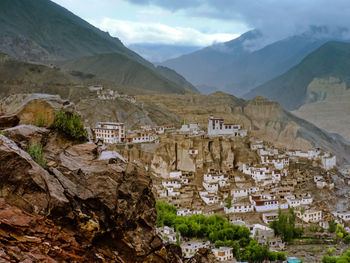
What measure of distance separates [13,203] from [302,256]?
24489mm

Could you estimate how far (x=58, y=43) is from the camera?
162625mm

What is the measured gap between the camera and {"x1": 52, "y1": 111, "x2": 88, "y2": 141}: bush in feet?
36.3

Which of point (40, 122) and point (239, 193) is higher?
point (40, 122)

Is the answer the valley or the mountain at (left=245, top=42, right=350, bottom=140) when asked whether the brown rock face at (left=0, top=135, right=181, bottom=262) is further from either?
the mountain at (left=245, top=42, right=350, bottom=140)

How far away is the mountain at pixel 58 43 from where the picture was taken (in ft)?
417

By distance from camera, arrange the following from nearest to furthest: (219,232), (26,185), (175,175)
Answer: (26,185) < (219,232) < (175,175)

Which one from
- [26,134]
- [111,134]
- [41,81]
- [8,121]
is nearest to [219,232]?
[111,134]

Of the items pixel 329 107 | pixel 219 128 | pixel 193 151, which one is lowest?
pixel 193 151

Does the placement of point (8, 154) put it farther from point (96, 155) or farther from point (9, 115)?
point (9, 115)

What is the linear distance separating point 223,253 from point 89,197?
18976 millimetres

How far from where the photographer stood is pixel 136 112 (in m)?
66.9

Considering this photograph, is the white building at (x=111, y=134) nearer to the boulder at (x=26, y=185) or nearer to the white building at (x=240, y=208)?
the white building at (x=240, y=208)

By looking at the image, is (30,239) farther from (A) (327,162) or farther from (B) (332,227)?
(A) (327,162)

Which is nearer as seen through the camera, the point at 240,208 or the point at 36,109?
the point at 36,109
